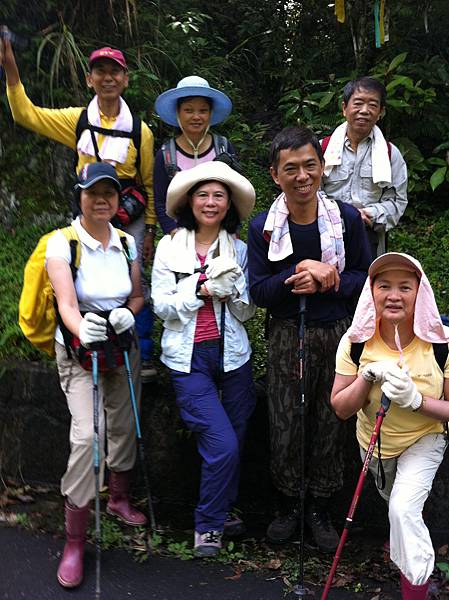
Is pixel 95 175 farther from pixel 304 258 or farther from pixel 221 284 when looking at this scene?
pixel 304 258

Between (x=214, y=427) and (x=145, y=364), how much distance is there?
104 cm

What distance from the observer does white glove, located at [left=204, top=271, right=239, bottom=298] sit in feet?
13.3

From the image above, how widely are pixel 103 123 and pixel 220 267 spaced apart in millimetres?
1464

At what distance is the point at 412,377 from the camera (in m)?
3.41

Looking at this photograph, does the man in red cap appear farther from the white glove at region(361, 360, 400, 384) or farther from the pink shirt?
the white glove at region(361, 360, 400, 384)

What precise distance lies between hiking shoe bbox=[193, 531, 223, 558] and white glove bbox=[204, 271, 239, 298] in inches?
57.6

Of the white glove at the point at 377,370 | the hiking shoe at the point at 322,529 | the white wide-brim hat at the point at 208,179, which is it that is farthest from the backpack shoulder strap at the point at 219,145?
the hiking shoe at the point at 322,529

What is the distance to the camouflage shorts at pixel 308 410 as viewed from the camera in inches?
164

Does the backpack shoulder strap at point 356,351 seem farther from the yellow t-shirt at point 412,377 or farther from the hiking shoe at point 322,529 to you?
the hiking shoe at point 322,529

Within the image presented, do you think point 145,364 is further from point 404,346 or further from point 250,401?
point 404,346

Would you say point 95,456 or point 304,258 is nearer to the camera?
point 95,456

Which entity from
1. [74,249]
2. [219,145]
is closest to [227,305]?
[74,249]

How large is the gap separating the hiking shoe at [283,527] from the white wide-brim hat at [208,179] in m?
2.01

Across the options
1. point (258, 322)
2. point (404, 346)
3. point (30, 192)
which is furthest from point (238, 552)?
point (30, 192)
